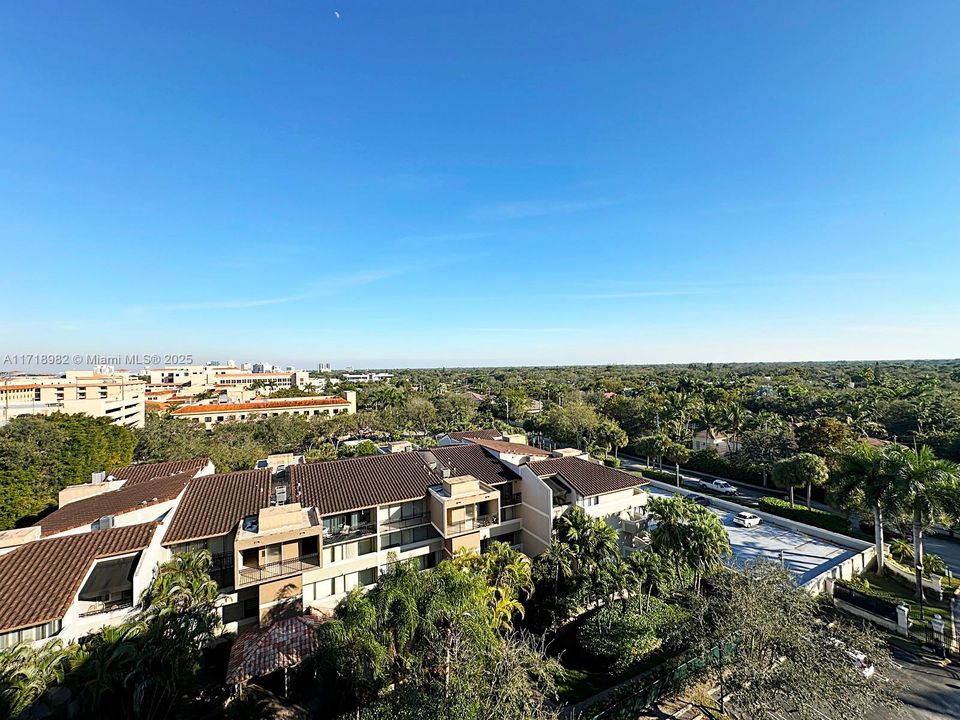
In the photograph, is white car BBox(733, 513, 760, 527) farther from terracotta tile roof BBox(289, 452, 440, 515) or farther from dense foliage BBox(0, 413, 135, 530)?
dense foliage BBox(0, 413, 135, 530)

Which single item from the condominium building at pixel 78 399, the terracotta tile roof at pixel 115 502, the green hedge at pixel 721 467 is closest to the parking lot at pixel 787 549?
the green hedge at pixel 721 467

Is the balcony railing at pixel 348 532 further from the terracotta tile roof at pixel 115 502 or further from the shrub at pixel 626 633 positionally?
the shrub at pixel 626 633

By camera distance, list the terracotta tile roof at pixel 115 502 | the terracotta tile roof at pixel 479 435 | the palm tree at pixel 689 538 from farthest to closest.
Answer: the terracotta tile roof at pixel 479 435, the palm tree at pixel 689 538, the terracotta tile roof at pixel 115 502

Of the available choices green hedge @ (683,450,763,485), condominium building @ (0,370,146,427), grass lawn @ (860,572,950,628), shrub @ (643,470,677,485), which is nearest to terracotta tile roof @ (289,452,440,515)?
grass lawn @ (860,572,950,628)

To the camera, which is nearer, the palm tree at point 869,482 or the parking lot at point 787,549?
the palm tree at point 869,482

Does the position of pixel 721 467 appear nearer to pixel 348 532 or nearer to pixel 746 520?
pixel 746 520

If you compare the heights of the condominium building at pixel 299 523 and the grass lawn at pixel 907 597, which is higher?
the condominium building at pixel 299 523

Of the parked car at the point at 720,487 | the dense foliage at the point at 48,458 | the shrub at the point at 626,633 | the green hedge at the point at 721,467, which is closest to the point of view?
the shrub at the point at 626,633

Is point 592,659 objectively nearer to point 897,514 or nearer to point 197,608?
point 197,608

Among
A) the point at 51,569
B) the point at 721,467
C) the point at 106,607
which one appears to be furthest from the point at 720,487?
the point at 51,569
